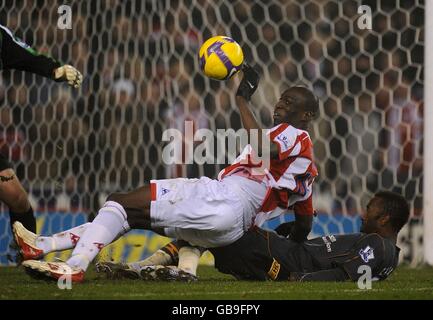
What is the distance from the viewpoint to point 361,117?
24.9 ft

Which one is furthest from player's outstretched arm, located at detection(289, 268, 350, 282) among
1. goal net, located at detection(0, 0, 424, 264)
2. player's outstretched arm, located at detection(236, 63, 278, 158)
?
goal net, located at detection(0, 0, 424, 264)

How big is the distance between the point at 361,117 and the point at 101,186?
211 cm

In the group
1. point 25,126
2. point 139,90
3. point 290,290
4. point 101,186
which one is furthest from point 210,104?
point 290,290

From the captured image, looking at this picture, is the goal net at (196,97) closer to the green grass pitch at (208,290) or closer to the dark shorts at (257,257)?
the dark shorts at (257,257)

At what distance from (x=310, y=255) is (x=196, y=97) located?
111 inches

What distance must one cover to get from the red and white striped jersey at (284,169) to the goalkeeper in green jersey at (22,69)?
3.50 feet

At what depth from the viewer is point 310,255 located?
532 centimetres

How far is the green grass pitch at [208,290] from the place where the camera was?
4.27m

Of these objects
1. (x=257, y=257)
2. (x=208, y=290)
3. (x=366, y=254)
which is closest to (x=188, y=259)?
(x=257, y=257)

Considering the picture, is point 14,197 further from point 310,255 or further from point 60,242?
point 310,255

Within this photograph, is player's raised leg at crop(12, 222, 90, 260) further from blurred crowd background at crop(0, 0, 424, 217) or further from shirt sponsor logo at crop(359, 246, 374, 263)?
blurred crowd background at crop(0, 0, 424, 217)

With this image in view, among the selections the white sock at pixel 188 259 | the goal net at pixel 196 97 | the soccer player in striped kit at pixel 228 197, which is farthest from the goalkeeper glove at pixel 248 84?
the goal net at pixel 196 97

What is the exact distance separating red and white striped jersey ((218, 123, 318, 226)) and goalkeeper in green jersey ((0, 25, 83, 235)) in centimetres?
107

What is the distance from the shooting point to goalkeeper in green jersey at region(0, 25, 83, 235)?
5.41 m
